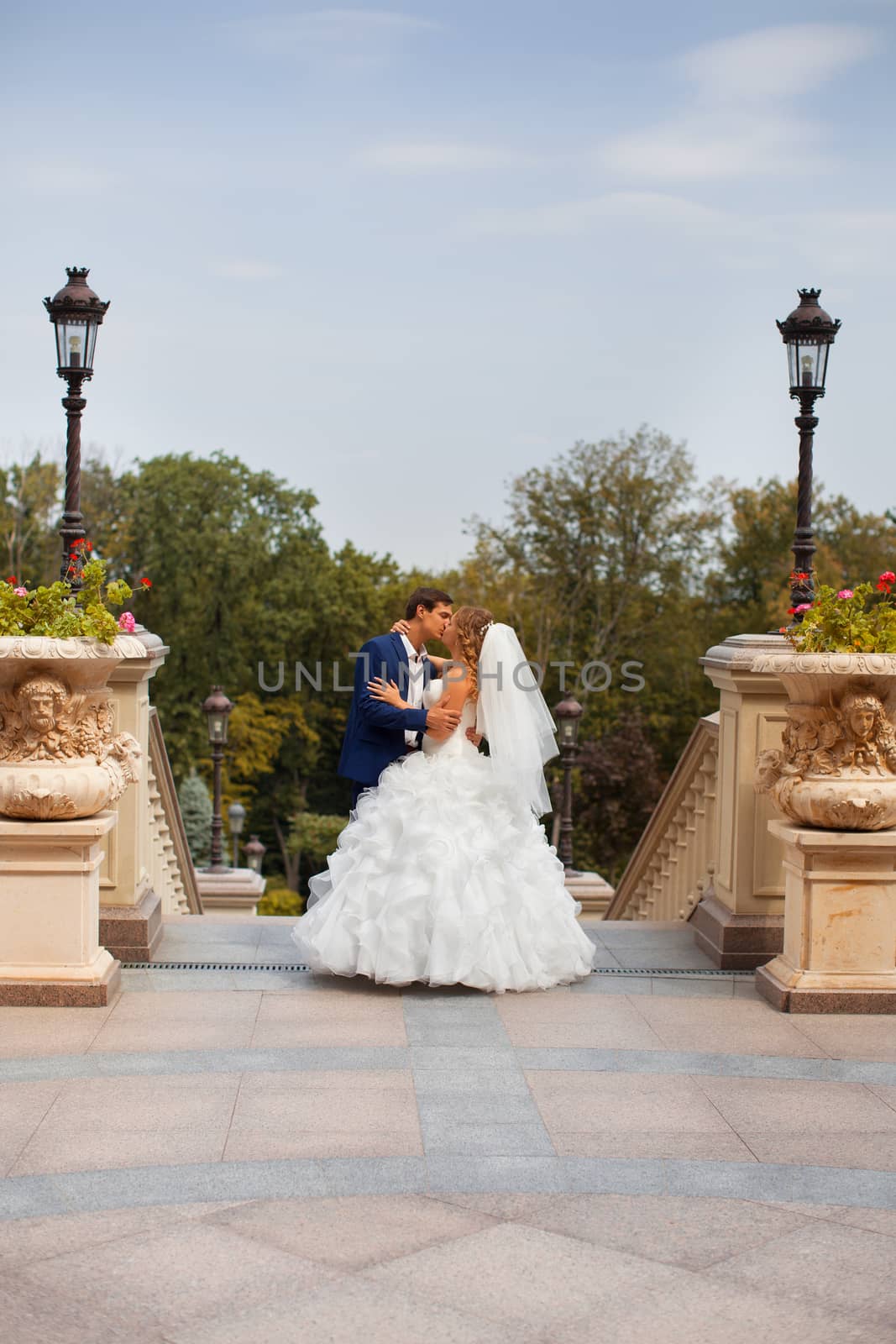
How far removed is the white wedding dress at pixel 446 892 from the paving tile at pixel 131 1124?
1497 mm

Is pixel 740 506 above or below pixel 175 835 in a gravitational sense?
above

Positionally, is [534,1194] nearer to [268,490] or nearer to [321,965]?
[321,965]

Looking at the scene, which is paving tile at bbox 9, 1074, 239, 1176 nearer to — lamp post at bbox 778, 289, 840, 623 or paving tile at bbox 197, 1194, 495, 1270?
paving tile at bbox 197, 1194, 495, 1270

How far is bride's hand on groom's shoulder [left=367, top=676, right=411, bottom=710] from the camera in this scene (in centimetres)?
776

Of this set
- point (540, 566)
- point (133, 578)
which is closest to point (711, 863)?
point (540, 566)

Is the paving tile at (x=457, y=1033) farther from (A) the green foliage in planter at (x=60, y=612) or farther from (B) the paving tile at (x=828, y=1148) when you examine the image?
(A) the green foliage in planter at (x=60, y=612)

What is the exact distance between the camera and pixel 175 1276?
394 cm

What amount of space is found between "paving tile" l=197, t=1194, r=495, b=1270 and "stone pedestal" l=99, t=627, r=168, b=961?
11.4 feet

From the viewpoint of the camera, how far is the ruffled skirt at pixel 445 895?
7.11 metres

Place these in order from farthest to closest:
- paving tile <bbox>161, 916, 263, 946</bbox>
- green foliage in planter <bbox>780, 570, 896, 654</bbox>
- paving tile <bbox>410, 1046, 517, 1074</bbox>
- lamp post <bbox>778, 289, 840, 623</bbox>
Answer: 1. lamp post <bbox>778, 289, 840, 623</bbox>
2. paving tile <bbox>161, 916, 263, 946</bbox>
3. green foliage in planter <bbox>780, 570, 896, 654</bbox>
4. paving tile <bbox>410, 1046, 517, 1074</bbox>

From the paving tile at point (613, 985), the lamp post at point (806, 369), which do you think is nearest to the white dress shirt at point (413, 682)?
the paving tile at point (613, 985)

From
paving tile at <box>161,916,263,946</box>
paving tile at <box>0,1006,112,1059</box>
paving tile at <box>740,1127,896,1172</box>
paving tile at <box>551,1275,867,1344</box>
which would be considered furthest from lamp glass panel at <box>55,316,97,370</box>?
paving tile at <box>551,1275,867,1344</box>

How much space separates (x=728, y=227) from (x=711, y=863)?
36596 millimetres

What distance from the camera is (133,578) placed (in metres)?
46.0
